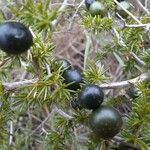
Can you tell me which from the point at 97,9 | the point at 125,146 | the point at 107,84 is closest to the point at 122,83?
the point at 107,84

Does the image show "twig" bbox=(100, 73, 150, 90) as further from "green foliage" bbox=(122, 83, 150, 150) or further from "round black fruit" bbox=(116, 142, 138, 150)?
"round black fruit" bbox=(116, 142, 138, 150)

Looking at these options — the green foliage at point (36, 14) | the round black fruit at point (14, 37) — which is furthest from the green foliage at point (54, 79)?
the round black fruit at point (14, 37)

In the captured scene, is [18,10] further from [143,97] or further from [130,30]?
[130,30]

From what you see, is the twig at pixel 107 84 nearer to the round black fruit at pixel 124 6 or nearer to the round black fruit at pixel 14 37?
the round black fruit at pixel 14 37

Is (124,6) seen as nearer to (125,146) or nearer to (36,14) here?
(125,146)

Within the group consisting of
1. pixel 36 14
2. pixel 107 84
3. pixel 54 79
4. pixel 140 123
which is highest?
pixel 36 14

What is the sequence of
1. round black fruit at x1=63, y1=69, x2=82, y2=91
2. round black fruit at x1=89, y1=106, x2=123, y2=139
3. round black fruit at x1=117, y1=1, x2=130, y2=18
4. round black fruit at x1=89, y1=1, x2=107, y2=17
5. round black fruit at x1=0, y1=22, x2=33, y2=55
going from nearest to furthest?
1. round black fruit at x1=0, y1=22, x2=33, y2=55
2. round black fruit at x1=89, y1=106, x2=123, y2=139
3. round black fruit at x1=63, y1=69, x2=82, y2=91
4. round black fruit at x1=89, y1=1, x2=107, y2=17
5. round black fruit at x1=117, y1=1, x2=130, y2=18

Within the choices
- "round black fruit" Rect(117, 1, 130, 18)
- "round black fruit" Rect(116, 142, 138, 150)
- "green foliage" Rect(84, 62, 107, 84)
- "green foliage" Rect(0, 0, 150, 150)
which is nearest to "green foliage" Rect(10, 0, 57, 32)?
"green foliage" Rect(0, 0, 150, 150)
